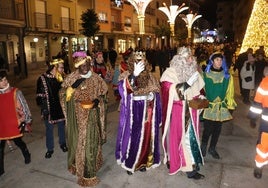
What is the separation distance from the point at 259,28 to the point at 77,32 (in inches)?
732

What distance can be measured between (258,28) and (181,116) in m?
13.5

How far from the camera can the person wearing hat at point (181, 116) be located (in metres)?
4.16

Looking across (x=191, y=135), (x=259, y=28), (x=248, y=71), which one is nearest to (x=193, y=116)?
(x=191, y=135)

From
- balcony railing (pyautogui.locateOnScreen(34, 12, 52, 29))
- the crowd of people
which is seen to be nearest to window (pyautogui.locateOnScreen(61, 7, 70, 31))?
balcony railing (pyautogui.locateOnScreen(34, 12, 52, 29))

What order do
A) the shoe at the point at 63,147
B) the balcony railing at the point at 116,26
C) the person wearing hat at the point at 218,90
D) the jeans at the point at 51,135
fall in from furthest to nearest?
1. the balcony railing at the point at 116,26
2. the shoe at the point at 63,147
3. the jeans at the point at 51,135
4. the person wearing hat at the point at 218,90

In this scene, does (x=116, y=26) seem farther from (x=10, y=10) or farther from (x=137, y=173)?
(x=137, y=173)

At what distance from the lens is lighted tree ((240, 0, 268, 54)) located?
15.3m

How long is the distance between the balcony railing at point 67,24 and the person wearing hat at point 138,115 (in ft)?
80.1

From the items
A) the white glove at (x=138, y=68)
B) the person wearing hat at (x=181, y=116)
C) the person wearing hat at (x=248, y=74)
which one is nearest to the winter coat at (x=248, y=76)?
the person wearing hat at (x=248, y=74)

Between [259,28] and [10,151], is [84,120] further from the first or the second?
[259,28]

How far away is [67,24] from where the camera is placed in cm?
2758

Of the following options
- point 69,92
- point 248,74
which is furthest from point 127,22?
point 69,92

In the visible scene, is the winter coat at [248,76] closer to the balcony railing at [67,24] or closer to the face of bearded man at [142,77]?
the face of bearded man at [142,77]

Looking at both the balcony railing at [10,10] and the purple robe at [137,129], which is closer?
the purple robe at [137,129]
